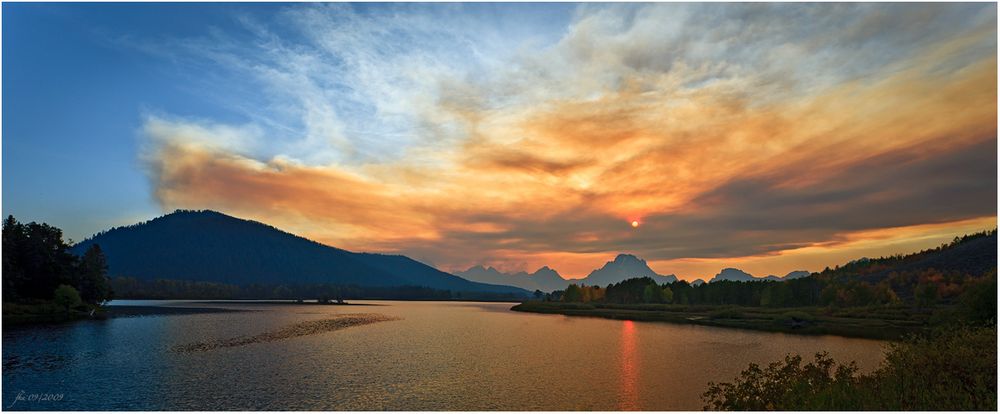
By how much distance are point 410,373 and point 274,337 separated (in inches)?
2252

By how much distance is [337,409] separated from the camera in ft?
151

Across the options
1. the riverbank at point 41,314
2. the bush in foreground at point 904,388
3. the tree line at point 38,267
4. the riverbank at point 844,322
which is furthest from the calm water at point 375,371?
the tree line at point 38,267

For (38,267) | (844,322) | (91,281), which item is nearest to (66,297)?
(38,267)

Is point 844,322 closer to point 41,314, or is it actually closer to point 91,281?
point 41,314

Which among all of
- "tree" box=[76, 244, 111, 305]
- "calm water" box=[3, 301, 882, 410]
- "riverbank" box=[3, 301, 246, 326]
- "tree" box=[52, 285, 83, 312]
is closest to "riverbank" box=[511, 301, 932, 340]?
"calm water" box=[3, 301, 882, 410]

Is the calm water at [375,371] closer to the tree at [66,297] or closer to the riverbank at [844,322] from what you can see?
the riverbank at [844,322]

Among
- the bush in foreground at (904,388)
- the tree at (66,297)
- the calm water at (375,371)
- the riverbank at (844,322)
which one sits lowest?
the riverbank at (844,322)

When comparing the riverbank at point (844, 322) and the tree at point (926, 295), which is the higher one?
the tree at point (926, 295)

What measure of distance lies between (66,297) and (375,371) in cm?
13181

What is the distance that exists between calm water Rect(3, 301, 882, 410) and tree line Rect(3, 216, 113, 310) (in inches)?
1639

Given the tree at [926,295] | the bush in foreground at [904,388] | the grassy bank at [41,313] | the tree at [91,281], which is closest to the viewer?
the bush in foreground at [904,388]

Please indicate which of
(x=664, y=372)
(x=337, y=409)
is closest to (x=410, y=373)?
(x=337, y=409)

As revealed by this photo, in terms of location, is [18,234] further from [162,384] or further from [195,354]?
[162,384]

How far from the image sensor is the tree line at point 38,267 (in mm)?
135750
